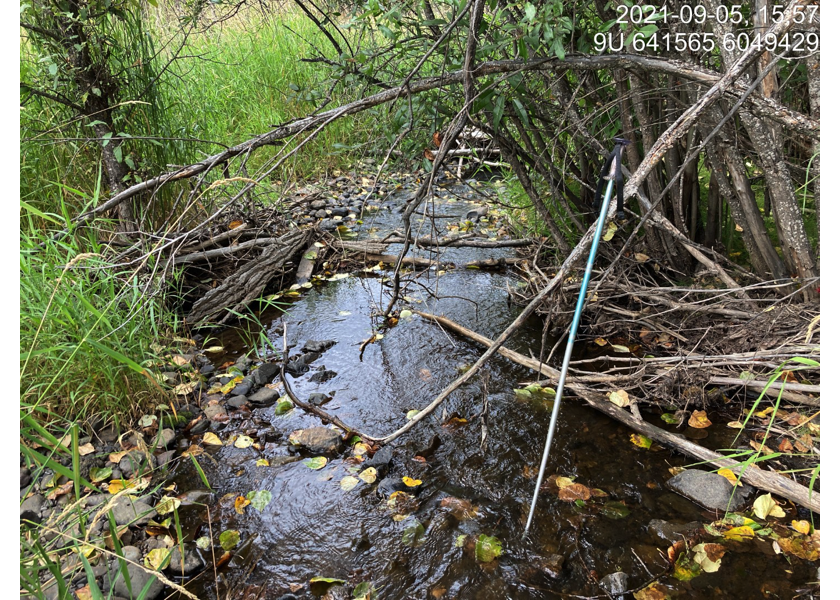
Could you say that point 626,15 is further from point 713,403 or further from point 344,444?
point 344,444

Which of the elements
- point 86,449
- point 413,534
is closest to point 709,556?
point 413,534

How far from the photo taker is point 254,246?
14.2 feet

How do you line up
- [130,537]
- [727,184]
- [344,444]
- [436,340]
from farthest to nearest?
1. [436,340]
2. [727,184]
3. [344,444]
4. [130,537]

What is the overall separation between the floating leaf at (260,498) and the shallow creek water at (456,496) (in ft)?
0.08

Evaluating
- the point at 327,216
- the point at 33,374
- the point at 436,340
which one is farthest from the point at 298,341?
the point at 327,216

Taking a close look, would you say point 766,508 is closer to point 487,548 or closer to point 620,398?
point 620,398

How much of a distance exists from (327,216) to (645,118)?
3.40 meters

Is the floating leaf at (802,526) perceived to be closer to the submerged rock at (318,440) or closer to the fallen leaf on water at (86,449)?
the submerged rock at (318,440)

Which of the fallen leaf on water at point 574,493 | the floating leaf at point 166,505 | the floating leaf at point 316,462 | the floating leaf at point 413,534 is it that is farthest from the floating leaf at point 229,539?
the fallen leaf on water at point 574,493

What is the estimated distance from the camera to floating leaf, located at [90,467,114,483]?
99.3 inches

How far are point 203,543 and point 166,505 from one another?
29 cm

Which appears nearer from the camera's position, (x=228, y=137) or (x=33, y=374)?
(x=33, y=374)

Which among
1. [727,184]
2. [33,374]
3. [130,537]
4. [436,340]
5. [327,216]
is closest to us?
[130,537]
